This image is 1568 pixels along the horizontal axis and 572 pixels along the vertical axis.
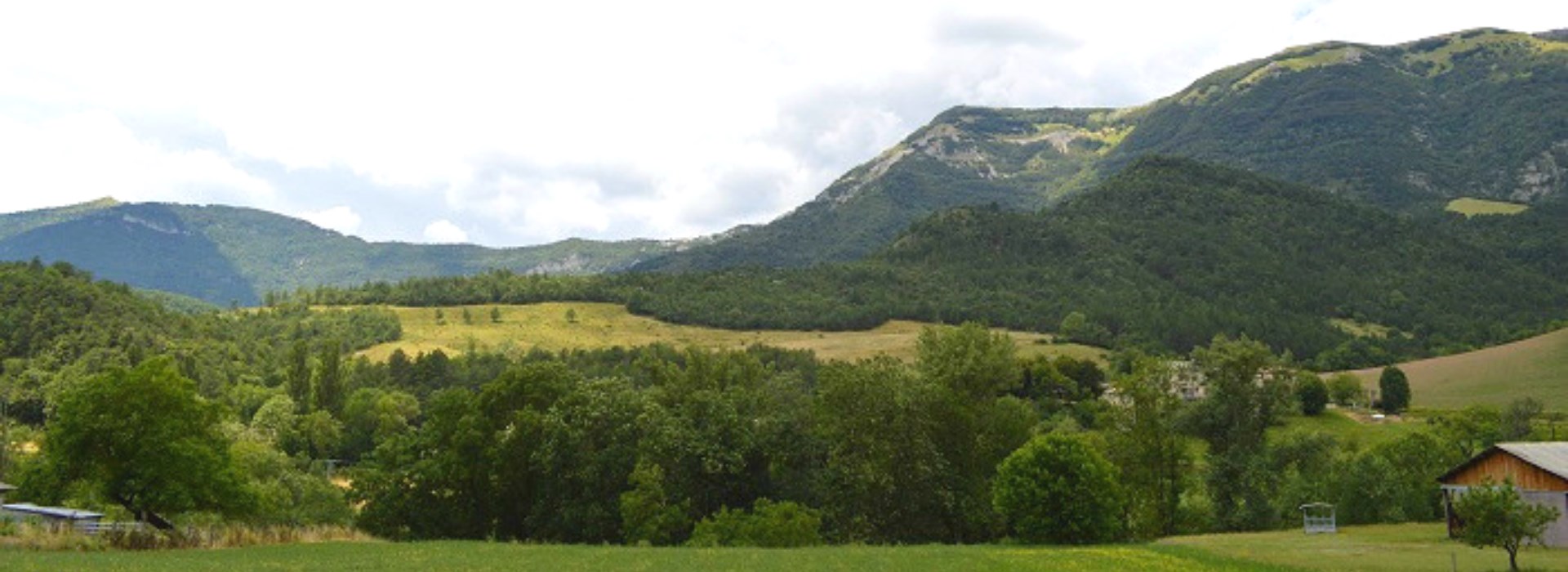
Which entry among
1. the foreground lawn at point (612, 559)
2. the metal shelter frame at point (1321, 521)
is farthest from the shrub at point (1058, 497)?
the metal shelter frame at point (1321, 521)

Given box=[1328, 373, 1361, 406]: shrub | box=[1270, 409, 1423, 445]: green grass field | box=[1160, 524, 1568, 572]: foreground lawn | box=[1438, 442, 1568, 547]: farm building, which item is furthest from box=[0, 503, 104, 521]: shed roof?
box=[1328, 373, 1361, 406]: shrub

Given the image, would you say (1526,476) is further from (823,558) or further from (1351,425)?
(1351,425)

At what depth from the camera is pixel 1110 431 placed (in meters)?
72.3

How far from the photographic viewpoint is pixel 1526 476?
48344mm

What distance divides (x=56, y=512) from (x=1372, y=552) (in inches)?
2476

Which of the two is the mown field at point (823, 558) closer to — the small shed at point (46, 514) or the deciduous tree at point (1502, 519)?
the deciduous tree at point (1502, 519)

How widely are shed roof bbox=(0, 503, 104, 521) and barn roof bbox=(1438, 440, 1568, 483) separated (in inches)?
2736

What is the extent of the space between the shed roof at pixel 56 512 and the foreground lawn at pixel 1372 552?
176ft

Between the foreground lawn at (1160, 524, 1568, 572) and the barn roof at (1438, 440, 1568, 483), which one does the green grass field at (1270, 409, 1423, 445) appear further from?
the barn roof at (1438, 440, 1568, 483)

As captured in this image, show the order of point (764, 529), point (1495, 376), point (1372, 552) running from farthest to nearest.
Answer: point (1495, 376) < point (764, 529) < point (1372, 552)


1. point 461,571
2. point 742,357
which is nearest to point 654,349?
point 742,357

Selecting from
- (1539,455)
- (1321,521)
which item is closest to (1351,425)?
(1321,521)

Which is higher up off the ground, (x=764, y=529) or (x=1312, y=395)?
(x=1312, y=395)

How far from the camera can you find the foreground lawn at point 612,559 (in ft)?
109
